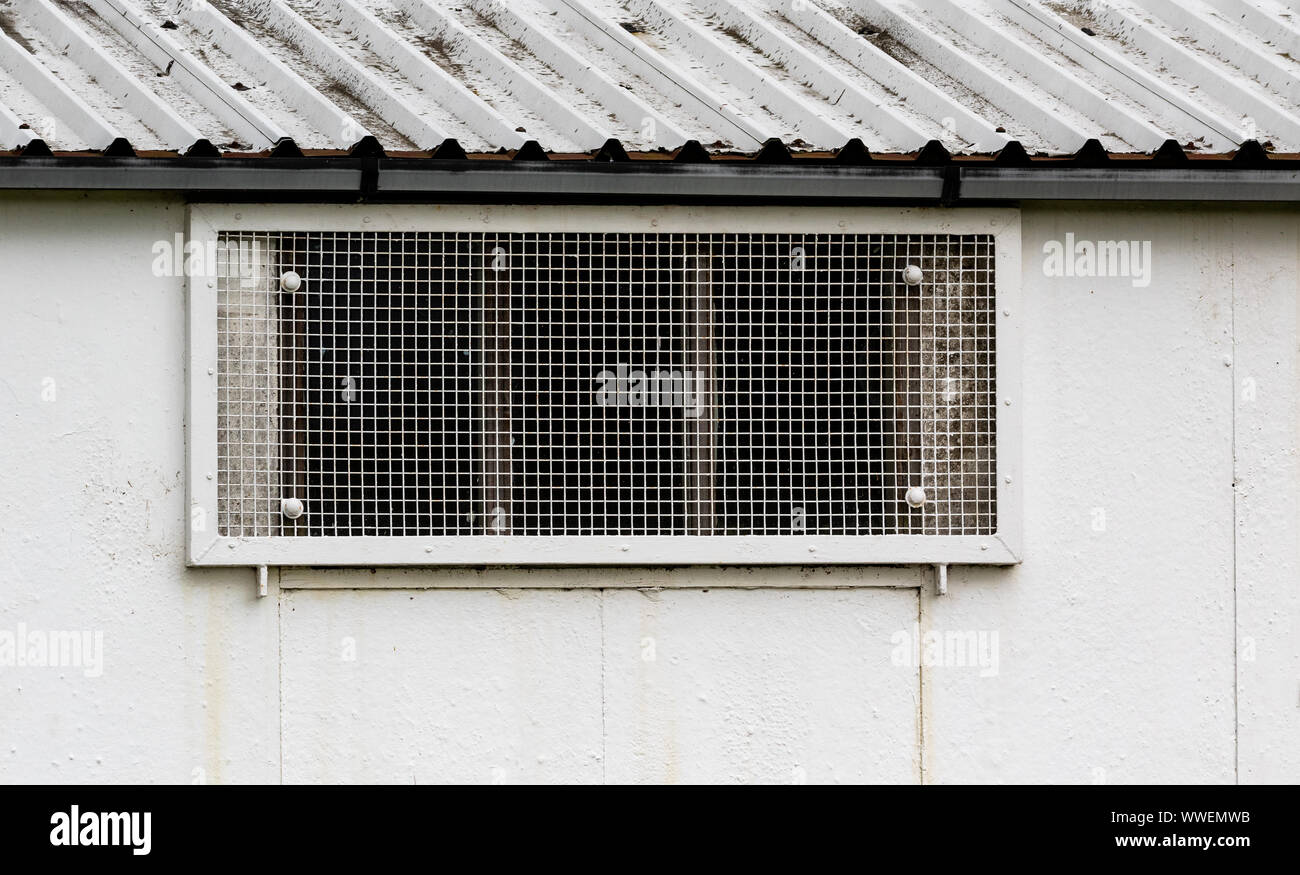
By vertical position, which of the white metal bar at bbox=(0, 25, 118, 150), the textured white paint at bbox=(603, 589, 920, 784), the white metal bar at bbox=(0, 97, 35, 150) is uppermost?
the white metal bar at bbox=(0, 25, 118, 150)

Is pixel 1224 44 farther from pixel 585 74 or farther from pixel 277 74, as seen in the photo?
pixel 277 74

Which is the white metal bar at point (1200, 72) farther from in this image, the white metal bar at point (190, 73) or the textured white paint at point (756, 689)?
the white metal bar at point (190, 73)

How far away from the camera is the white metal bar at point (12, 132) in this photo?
161 inches

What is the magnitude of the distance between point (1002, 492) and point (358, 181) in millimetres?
2373

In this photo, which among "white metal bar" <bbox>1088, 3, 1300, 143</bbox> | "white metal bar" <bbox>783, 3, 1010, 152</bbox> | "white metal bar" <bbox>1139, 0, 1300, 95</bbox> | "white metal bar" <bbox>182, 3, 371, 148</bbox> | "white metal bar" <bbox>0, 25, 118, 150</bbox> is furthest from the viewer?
"white metal bar" <bbox>1139, 0, 1300, 95</bbox>

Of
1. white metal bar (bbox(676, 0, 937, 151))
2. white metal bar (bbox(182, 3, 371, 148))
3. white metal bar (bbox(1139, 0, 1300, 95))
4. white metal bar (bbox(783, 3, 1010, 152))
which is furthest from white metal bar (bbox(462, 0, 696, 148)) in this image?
white metal bar (bbox(1139, 0, 1300, 95))

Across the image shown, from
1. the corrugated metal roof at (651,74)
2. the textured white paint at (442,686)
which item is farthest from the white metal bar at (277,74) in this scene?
the textured white paint at (442,686)

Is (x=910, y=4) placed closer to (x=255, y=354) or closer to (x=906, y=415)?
(x=906, y=415)

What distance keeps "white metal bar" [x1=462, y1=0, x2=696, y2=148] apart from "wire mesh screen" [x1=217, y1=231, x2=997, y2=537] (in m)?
0.37

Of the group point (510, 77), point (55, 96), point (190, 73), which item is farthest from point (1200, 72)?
point (55, 96)

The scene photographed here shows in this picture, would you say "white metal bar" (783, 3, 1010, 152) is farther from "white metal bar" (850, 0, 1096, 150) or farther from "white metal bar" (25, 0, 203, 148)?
"white metal bar" (25, 0, 203, 148)

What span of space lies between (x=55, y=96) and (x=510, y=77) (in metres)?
1.54

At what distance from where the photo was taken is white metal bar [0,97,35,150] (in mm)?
4090

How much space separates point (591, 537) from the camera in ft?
14.1
